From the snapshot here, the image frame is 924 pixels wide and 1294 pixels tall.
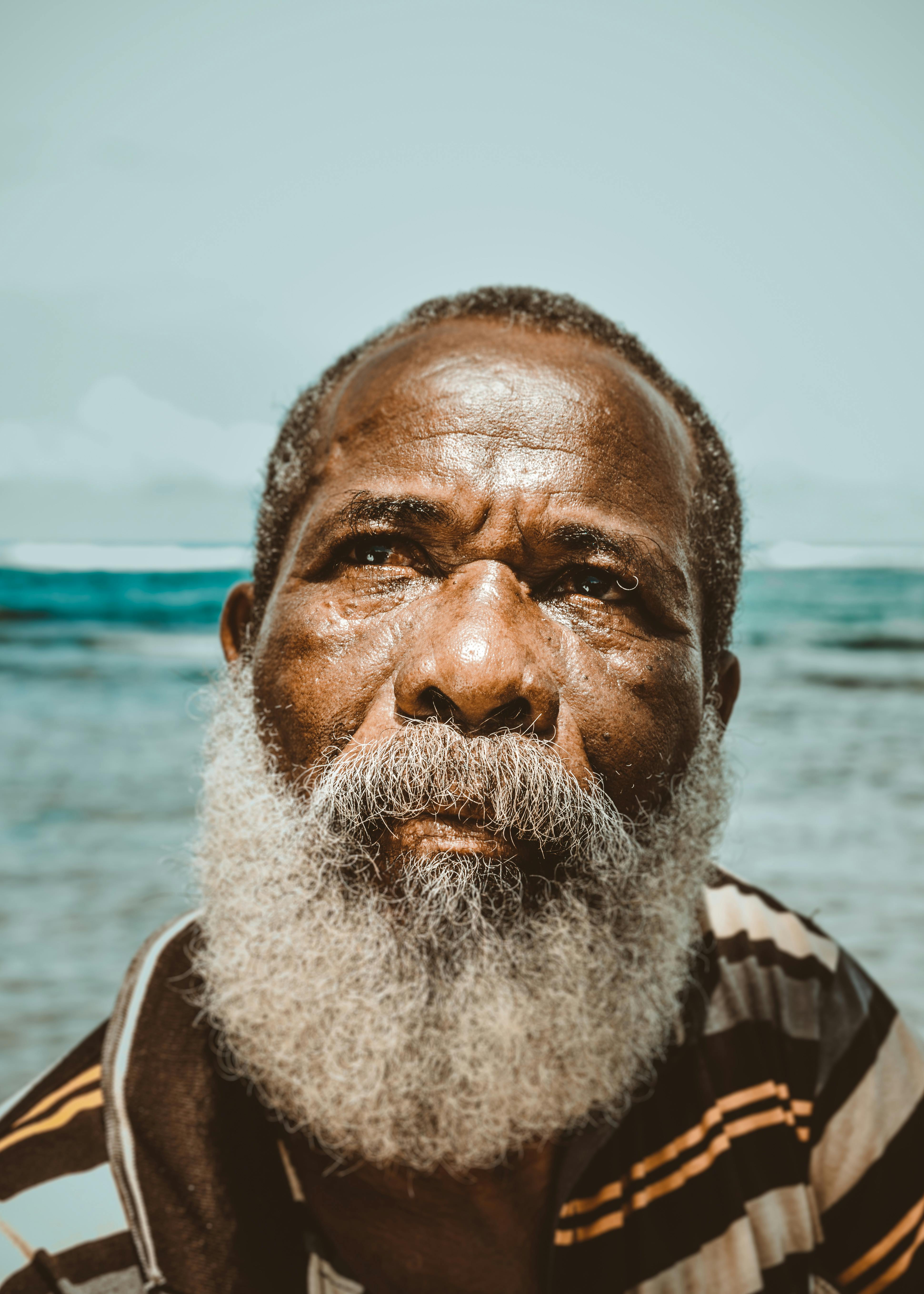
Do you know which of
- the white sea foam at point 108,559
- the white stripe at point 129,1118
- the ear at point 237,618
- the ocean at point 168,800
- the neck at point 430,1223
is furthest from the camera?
the white sea foam at point 108,559

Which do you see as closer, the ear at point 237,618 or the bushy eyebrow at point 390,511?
the bushy eyebrow at point 390,511

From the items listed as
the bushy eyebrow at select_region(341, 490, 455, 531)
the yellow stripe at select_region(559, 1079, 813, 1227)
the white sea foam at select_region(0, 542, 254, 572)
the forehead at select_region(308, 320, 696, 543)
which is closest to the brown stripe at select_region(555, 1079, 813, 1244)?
the yellow stripe at select_region(559, 1079, 813, 1227)

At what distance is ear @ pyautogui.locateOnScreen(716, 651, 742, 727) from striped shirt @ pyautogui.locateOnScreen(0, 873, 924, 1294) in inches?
22.1

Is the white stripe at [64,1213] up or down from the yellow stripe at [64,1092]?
down

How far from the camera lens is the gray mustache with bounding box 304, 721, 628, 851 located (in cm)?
152

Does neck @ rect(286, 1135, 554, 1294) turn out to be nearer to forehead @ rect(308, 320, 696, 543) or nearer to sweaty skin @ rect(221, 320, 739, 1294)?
sweaty skin @ rect(221, 320, 739, 1294)

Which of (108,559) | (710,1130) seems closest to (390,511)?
(710,1130)

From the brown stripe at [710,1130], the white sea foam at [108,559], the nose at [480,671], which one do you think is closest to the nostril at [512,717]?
the nose at [480,671]

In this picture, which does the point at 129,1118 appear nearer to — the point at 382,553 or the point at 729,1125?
the point at 382,553

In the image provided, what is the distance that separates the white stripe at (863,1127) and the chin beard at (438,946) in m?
0.45

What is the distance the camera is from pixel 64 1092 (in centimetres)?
178

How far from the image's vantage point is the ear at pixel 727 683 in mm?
2242

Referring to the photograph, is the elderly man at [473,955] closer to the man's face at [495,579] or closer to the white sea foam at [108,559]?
the man's face at [495,579]

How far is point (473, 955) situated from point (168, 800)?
723 cm
